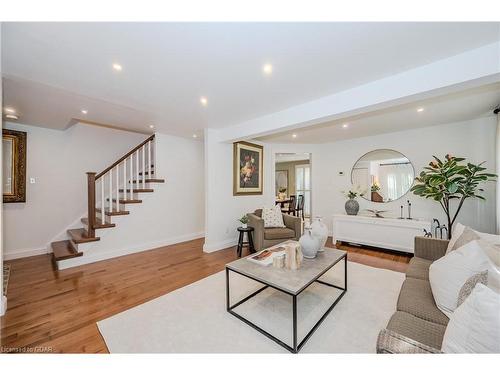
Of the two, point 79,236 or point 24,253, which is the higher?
point 79,236

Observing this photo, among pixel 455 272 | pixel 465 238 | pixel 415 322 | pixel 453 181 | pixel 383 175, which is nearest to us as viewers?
pixel 415 322

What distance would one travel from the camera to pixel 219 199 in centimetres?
406

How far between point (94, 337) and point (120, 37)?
7.78 ft

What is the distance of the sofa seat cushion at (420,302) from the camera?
1.29m

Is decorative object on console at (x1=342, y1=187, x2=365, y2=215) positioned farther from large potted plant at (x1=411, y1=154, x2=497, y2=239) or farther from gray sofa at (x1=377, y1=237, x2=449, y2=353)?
gray sofa at (x1=377, y1=237, x2=449, y2=353)

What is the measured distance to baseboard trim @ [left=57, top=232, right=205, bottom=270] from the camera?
3.10 meters

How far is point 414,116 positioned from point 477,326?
342 centimetres

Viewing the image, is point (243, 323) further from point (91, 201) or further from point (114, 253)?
point (91, 201)

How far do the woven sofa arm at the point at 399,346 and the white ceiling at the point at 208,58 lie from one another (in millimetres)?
Result: 1881

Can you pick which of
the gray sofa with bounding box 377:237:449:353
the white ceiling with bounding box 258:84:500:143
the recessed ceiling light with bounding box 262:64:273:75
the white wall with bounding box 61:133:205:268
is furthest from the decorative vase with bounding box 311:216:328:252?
the white wall with bounding box 61:133:205:268

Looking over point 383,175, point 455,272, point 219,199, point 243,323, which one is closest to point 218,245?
point 219,199

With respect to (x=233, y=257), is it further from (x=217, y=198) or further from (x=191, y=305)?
(x=191, y=305)
